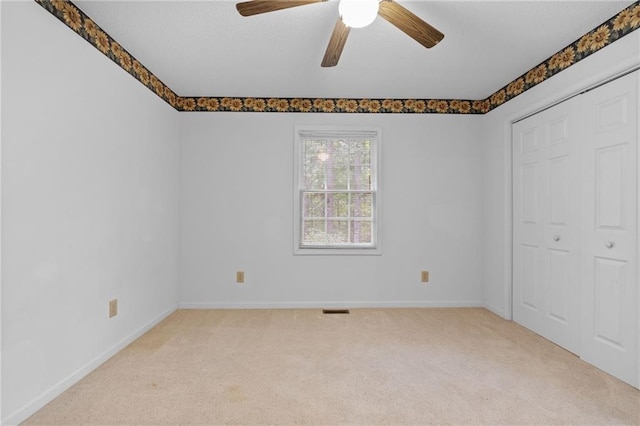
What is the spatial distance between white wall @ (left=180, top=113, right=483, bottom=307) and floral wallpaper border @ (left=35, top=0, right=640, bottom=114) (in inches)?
3.9

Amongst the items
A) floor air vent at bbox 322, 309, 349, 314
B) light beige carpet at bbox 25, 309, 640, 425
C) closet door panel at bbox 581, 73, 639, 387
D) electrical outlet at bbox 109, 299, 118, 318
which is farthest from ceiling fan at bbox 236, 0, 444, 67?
floor air vent at bbox 322, 309, 349, 314

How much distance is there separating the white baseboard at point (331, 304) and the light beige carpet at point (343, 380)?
584mm

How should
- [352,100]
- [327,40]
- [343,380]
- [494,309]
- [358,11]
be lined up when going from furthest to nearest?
[352,100], [494,309], [327,40], [343,380], [358,11]

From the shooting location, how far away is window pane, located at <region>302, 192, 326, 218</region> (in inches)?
158

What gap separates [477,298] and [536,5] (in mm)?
2959

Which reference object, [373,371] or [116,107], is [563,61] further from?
[116,107]

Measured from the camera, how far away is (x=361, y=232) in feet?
13.2

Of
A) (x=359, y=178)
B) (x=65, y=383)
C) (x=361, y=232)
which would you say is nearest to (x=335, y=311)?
(x=361, y=232)

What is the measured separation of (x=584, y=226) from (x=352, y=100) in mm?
2494

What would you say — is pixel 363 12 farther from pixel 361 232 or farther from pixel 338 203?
pixel 361 232

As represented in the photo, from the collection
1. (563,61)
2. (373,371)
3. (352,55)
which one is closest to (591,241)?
(563,61)

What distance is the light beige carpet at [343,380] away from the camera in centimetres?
185

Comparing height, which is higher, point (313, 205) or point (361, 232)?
point (313, 205)

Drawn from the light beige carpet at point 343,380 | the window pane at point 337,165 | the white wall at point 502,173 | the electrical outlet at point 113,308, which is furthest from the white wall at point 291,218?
the electrical outlet at point 113,308
